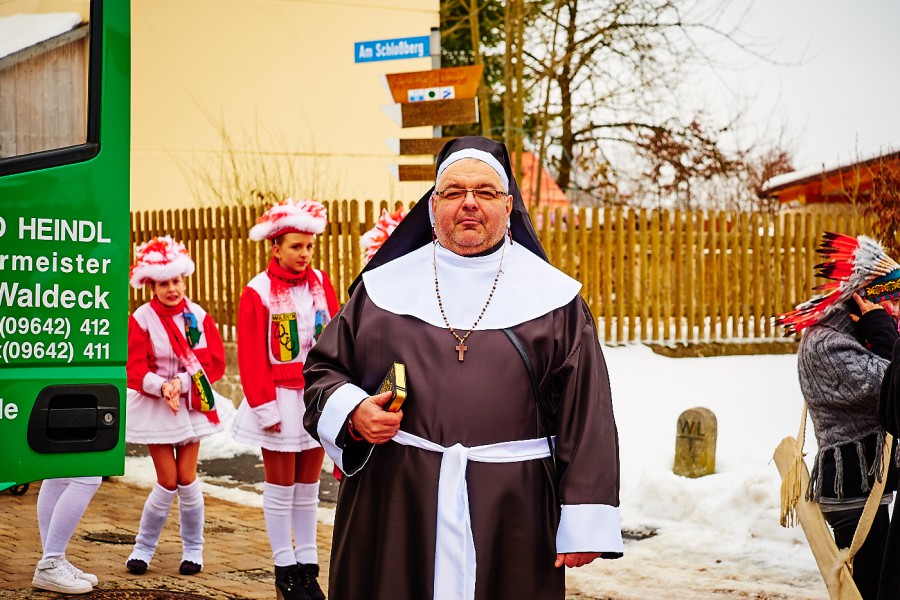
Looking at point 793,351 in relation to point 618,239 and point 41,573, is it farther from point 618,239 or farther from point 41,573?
point 41,573

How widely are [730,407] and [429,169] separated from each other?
13.4ft

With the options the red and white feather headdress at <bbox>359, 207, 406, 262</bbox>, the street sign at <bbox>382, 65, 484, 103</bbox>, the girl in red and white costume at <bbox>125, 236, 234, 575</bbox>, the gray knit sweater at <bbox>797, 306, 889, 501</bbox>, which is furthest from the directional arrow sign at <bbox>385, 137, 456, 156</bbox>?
the gray knit sweater at <bbox>797, 306, 889, 501</bbox>

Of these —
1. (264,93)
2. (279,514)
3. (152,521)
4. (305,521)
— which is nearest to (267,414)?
(279,514)

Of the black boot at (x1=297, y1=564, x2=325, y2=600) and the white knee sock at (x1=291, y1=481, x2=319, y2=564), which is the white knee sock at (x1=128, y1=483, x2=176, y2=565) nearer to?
the white knee sock at (x1=291, y1=481, x2=319, y2=564)

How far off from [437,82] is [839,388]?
5.36 m

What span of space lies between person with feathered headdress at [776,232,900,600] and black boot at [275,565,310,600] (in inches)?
102

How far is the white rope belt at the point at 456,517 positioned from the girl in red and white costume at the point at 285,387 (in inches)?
100

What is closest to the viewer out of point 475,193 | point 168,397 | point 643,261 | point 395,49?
point 475,193

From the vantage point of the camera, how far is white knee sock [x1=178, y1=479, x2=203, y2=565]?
21.9ft

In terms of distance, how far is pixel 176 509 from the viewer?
875 centimetres

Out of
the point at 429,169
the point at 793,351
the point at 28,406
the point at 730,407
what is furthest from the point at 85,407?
the point at 793,351

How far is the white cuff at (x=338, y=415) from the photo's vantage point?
365 cm

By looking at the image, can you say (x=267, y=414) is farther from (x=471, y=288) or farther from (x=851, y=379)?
(x=851, y=379)

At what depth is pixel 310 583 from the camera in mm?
6020
